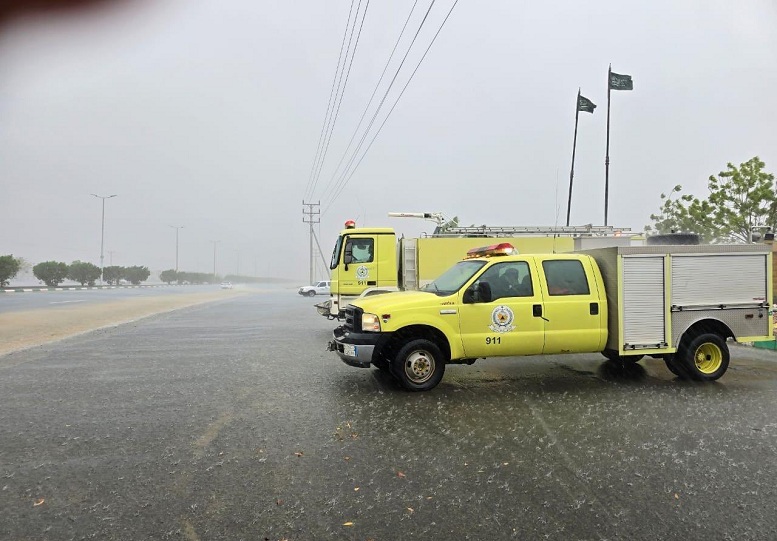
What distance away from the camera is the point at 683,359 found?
7.46 metres

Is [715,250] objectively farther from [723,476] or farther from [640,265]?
[723,476]

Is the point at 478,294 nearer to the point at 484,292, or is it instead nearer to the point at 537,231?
the point at 484,292

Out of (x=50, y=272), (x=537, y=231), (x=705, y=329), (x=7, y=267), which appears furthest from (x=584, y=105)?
(x=50, y=272)

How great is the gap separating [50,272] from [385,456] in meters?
68.0

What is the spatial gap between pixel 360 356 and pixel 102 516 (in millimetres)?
3758

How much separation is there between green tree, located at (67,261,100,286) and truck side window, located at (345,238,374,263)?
63221 millimetres

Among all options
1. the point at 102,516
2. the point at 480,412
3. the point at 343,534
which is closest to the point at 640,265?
the point at 480,412

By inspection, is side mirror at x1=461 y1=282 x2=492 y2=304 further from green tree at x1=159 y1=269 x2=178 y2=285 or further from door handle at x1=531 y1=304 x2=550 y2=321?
green tree at x1=159 y1=269 x2=178 y2=285

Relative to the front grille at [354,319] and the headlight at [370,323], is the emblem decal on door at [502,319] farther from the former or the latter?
the front grille at [354,319]

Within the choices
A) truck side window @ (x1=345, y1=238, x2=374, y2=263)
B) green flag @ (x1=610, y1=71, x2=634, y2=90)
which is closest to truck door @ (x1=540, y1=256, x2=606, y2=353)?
truck side window @ (x1=345, y1=238, x2=374, y2=263)

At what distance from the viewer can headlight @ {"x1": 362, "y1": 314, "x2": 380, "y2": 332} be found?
267 inches

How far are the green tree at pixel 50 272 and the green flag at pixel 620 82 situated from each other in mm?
61999

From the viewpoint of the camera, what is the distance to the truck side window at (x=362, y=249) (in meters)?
13.7

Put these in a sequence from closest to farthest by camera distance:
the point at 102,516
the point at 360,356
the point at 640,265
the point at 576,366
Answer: the point at 102,516
the point at 360,356
the point at 640,265
the point at 576,366
